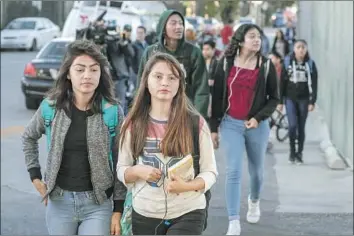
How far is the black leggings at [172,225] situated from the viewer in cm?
408

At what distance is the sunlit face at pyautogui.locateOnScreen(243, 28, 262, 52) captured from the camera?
6695 mm

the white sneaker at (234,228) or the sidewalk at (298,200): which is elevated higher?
the white sneaker at (234,228)

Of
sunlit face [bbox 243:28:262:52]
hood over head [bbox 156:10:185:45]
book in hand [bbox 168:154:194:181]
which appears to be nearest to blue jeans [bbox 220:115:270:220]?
sunlit face [bbox 243:28:262:52]

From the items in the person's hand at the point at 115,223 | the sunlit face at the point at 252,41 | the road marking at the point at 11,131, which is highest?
the sunlit face at the point at 252,41

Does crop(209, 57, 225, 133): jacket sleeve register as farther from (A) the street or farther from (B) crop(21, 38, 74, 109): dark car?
(B) crop(21, 38, 74, 109): dark car

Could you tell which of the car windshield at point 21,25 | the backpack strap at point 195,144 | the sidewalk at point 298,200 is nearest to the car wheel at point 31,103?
the sidewalk at point 298,200

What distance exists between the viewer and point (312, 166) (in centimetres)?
1070

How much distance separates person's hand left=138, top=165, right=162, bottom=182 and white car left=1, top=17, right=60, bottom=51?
3331 centimetres

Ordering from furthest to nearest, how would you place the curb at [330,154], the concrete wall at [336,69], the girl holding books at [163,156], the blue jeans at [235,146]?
1. the concrete wall at [336,69]
2. the curb at [330,154]
3. the blue jeans at [235,146]
4. the girl holding books at [163,156]

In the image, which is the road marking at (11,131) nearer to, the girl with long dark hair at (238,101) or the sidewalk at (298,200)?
the sidewalk at (298,200)

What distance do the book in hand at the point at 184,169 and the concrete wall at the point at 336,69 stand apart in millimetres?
6646

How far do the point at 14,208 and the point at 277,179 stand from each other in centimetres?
324

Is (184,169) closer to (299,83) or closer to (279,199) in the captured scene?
(279,199)

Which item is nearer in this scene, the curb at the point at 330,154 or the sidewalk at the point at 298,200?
the sidewalk at the point at 298,200
